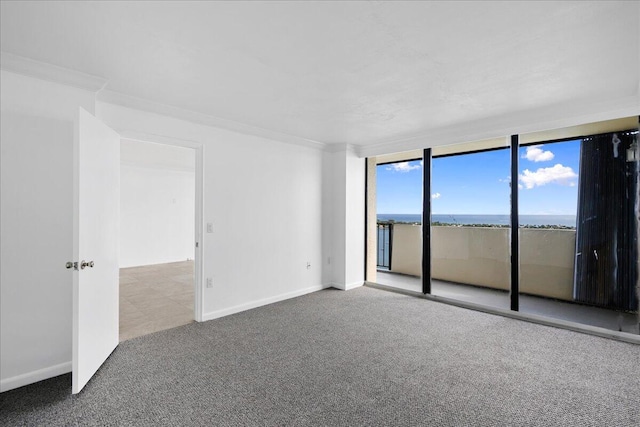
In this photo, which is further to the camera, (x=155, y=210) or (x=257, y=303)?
(x=155, y=210)

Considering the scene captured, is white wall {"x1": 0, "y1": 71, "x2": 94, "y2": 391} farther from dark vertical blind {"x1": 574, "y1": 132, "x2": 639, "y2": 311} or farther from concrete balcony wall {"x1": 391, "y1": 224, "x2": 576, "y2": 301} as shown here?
dark vertical blind {"x1": 574, "y1": 132, "x2": 639, "y2": 311}

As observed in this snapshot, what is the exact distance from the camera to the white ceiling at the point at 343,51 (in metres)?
1.74

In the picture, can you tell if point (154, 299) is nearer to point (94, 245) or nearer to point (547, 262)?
point (94, 245)

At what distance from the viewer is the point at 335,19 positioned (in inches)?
70.6

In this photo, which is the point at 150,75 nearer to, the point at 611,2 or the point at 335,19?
the point at 335,19

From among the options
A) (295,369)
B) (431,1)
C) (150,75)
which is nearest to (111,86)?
(150,75)

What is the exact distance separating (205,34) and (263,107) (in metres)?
1.38

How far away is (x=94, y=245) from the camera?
241cm

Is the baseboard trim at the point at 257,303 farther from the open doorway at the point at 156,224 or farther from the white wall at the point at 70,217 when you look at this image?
the open doorway at the point at 156,224

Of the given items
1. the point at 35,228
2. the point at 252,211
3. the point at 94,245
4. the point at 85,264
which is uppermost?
the point at 252,211

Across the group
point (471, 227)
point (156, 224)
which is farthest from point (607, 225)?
point (156, 224)

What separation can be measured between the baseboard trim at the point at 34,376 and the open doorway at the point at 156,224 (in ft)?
5.91

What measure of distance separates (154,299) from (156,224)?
3707 mm

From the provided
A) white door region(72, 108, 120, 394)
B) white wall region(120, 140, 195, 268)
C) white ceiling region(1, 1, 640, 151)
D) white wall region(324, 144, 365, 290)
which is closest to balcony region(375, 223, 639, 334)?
white wall region(324, 144, 365, 290)
